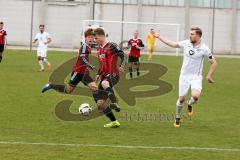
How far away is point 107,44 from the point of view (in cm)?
1304

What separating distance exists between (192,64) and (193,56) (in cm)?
20

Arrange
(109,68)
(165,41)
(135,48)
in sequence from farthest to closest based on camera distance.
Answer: (135,48) < (109,68) < (165,41)

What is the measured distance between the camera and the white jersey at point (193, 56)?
13.3 meters

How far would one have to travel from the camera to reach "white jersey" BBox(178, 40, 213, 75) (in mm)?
13273

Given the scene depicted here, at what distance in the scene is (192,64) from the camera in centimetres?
1337

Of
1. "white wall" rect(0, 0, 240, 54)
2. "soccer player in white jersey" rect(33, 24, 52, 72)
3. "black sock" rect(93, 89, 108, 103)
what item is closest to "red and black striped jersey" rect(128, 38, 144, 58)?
"soccer player in white jersey" rect(33, 24, 52, 72)

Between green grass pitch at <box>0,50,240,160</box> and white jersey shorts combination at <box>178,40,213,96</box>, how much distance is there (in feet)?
3.21

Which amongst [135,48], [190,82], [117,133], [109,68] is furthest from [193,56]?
[135,48]

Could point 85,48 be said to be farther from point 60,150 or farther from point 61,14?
point 61,14

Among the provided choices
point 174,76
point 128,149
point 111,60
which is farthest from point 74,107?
point 174,76

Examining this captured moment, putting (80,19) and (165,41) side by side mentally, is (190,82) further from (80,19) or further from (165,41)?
(80,19)

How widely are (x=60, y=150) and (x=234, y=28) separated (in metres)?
60.5
